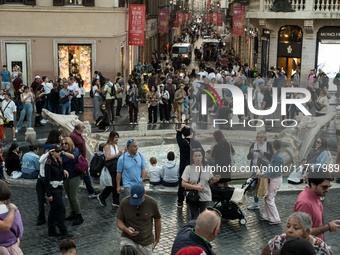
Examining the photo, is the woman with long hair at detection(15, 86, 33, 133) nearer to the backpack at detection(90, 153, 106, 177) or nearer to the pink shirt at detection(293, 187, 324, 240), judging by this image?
the backpack at detection(90, 153, 106, 177)

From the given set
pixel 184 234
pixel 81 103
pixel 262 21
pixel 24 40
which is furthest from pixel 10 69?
pixel 184 234

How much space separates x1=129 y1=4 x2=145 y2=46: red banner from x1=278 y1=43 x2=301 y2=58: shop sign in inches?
385

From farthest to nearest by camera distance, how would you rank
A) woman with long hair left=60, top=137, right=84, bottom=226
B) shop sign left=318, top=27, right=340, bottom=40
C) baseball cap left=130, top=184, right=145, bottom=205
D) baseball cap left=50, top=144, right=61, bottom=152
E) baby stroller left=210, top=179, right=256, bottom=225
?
shop sign left=318, top=27, right=340, bottom=40, baby stroller left=210, top=179, right=256, bottom=225, woman with long hair left=60, top=137, right=84, bottom=226, baseball cap left=50, top=144, right=61, bottom=152, baseball cap left=130, top=184, right=145, bottom=205

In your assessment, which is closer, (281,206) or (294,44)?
(281,206)

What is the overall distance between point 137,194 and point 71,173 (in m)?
2.93

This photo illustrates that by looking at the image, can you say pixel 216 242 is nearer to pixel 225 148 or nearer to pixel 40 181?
pixel 225 148

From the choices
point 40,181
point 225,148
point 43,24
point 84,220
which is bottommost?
point 84,220

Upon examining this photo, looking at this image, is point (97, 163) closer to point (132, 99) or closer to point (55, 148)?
point (55, 148)

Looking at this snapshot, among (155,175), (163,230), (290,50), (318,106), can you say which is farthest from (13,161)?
(290,50)

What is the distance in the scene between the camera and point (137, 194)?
21.2ft

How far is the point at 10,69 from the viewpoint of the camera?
25.4 m

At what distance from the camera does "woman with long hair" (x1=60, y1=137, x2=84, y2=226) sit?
356 inches

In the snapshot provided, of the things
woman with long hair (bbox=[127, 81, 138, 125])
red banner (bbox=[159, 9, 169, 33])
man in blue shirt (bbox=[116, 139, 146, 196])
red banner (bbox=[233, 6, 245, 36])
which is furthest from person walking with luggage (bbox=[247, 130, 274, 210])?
red banner (bbox=[159, 9, 169, 33])

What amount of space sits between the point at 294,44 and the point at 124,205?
26.7 m
